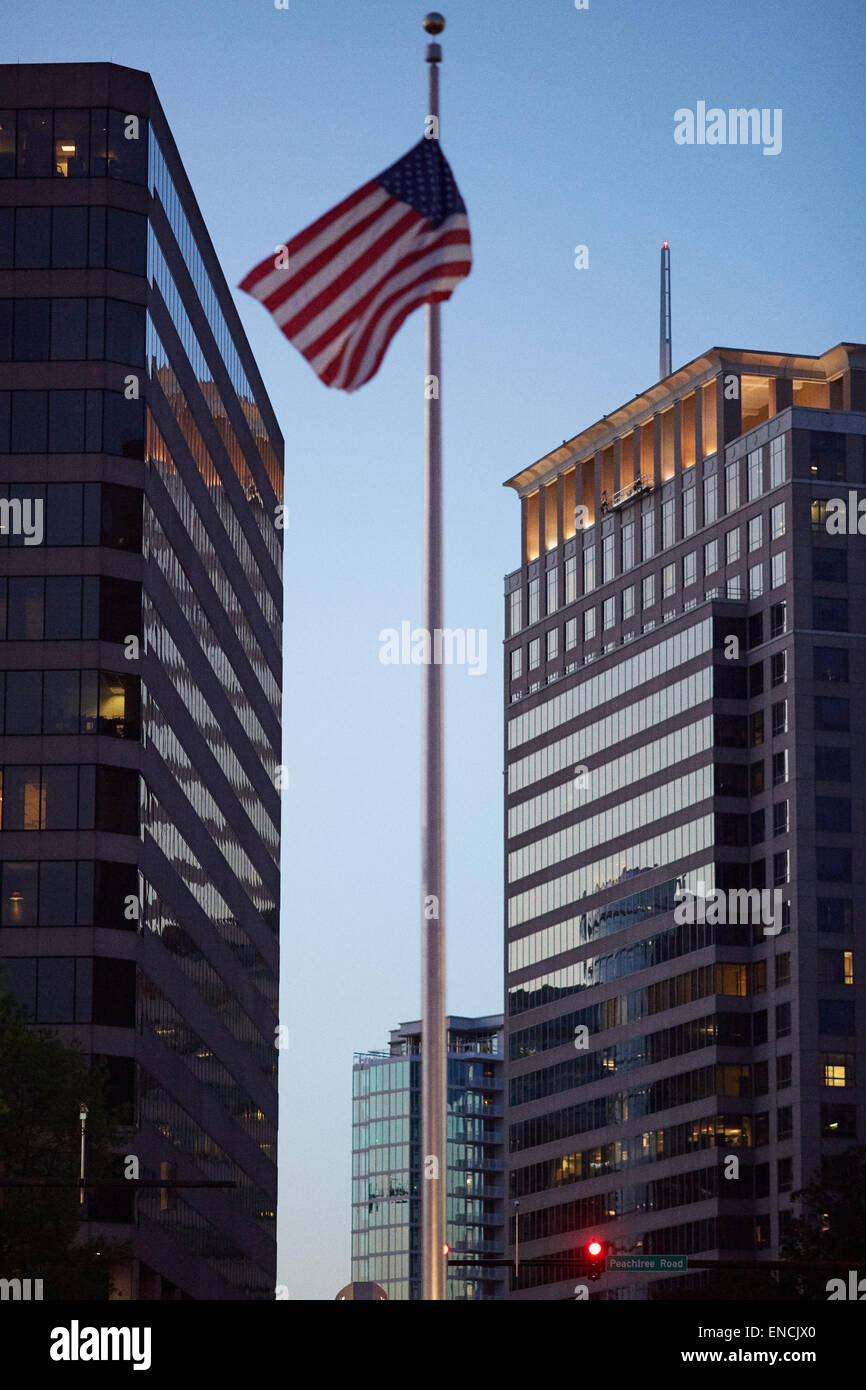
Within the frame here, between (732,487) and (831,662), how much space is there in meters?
18.0

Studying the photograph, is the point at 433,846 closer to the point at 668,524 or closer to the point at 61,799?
the point at 61,799

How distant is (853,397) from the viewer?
178875mm

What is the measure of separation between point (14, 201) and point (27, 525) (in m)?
13.9

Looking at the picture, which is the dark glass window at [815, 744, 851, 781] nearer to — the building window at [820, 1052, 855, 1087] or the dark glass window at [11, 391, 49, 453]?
the building window at [820, 1052, 855, 1087]

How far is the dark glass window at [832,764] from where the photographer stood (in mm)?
166000

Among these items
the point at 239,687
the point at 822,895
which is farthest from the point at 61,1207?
the point at 822,895

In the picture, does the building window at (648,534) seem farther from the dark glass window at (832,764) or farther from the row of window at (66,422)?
the row of window at (66,422)

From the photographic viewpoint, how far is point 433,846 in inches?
1153

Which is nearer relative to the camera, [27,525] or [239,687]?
[27,525]

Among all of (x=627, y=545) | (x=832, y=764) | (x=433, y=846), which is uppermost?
(x=627, y=545)

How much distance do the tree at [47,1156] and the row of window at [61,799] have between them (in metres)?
20.4

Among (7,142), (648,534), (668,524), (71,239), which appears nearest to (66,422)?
(71,239)

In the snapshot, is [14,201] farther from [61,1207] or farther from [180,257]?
[61,1207]

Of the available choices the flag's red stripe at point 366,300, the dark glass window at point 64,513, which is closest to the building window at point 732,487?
the dark glass window at point 64,513
